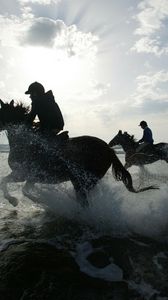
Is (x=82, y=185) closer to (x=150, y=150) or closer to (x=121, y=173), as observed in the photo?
(x=121, y=173)

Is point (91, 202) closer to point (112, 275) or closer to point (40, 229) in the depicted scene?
point (40, 229)

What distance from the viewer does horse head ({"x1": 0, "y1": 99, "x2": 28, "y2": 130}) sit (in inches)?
315

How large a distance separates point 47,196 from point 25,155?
3.79 feet

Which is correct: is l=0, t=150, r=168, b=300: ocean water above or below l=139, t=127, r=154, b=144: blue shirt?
below

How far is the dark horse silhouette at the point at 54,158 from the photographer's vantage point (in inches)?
291

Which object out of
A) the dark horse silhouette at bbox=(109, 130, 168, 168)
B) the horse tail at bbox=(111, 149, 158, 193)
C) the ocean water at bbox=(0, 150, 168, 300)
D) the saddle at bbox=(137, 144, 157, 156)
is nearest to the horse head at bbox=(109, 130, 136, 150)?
the dark horse silhouette at bbox=(109, 130, 168, 168)

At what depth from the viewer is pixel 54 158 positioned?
759 centimetres

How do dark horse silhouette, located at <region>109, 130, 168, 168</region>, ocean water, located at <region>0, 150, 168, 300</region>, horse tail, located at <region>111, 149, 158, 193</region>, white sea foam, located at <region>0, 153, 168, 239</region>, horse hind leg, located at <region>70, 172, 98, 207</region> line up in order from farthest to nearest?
dark horse silhouette, located at <region>109, 130, 168, 168</region>
horse tail, located at <region>111, 149, 158, 193</region>
horse hind leg, located at <region>70, 172, 98, 207</region>
white sea foam, located at <region>0, 153, 168, 239</region>
ocean water, located at <region>0, 150, 168, 300</region>

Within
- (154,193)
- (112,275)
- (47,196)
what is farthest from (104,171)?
(112,275)

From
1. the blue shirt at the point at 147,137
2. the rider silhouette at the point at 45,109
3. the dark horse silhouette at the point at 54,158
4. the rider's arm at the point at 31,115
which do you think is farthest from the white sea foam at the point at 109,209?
the blue shirt at the point at 147,137

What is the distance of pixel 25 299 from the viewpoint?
3857 millimetres

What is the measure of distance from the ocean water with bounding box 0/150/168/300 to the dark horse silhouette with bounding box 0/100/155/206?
16.5 inches

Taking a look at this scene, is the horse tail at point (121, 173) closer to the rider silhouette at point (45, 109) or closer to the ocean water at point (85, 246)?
the ocean water at point (85, 246)

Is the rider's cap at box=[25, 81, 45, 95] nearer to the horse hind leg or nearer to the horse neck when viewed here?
the horse neck
